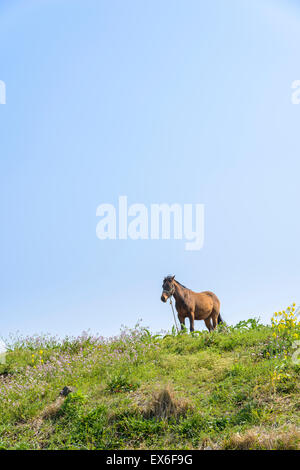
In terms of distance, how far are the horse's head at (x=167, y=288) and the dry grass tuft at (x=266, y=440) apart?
7.95 m

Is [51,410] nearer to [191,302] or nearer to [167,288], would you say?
[167,288]

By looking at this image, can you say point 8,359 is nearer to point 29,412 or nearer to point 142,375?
point 29,412

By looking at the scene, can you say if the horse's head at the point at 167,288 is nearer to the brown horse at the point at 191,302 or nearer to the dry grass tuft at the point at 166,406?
the brown horse at the point at 191,302

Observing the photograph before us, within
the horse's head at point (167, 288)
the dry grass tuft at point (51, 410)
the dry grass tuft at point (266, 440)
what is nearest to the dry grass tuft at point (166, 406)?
the dry grass tuft at point (266, 440)

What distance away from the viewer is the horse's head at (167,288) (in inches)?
596

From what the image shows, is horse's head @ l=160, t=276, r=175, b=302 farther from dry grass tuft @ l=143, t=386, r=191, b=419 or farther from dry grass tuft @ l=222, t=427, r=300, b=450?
dry grass tuft @ l=222, t=427, r=300, b=450

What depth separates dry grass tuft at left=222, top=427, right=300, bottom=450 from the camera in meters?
6.91

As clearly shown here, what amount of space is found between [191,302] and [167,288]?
1.55m

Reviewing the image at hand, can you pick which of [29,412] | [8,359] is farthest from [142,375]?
[8,359]

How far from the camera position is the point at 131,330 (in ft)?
47.5

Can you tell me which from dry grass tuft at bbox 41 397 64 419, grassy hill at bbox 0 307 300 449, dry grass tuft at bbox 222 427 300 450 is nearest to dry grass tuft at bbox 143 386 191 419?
grassy hill at bbox 0 307 300 449

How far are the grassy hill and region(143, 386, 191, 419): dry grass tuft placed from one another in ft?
0.07
